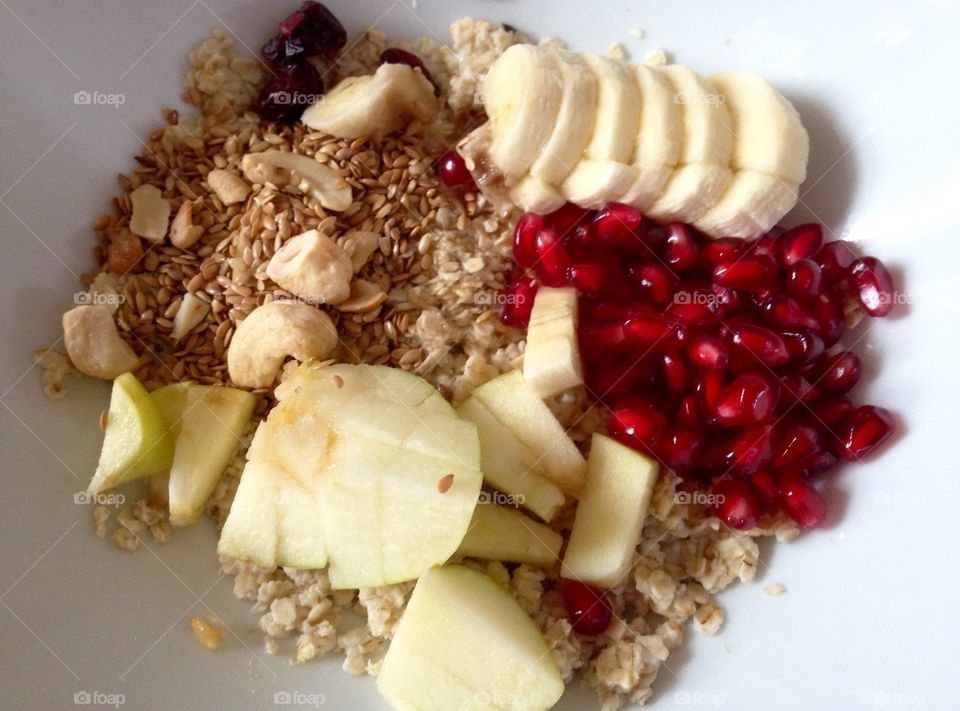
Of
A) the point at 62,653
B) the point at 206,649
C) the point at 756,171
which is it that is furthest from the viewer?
the point at 756,171

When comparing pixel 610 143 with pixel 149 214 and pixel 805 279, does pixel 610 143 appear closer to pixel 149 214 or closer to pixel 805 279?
pixel 805 279

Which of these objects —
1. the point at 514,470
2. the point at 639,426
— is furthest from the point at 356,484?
the point at 639,426

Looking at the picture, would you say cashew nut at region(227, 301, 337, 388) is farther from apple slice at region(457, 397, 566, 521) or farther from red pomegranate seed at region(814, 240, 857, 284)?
red pomegranate seed at region(814, 240, 857, 284)

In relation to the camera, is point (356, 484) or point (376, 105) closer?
point (356, 484)

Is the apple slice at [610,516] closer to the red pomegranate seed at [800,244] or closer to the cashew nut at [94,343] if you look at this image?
the red pomegranate seed at [800,244]

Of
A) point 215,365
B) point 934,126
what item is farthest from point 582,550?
point 934,126

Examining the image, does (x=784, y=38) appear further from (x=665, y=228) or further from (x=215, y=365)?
(x=215, y=365)
